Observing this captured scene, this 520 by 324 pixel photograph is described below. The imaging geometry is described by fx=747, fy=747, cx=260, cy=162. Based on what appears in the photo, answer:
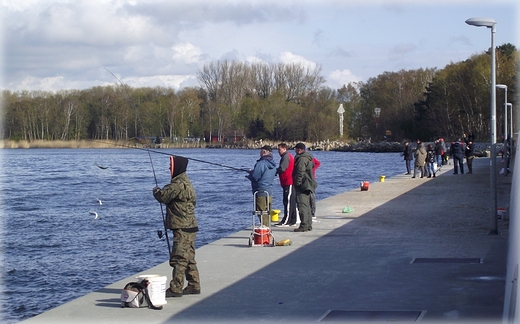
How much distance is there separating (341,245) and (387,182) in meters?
18.7

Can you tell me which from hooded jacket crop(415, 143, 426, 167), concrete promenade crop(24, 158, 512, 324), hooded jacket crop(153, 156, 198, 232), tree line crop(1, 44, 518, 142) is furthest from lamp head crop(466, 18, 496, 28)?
tree line crop(1, 44, 518, 142)

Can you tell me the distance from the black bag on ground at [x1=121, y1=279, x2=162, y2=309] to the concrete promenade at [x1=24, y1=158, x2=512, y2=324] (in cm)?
10

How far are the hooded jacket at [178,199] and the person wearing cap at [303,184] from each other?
568 cm

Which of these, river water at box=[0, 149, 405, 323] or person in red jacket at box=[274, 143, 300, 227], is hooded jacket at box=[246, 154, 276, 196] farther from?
person in red jacket at box=[274, 143, 300, 227]

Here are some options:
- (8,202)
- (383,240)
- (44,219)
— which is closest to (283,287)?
(383,240)

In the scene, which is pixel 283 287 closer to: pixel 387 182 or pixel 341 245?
pixel 341 245

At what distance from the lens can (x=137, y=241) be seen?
68.4 feet

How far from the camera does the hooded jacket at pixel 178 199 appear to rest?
938cm

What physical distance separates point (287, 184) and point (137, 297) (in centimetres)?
779

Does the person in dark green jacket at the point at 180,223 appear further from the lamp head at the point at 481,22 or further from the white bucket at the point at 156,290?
the lamp head at the point at 481,22

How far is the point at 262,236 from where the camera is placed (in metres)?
13.6

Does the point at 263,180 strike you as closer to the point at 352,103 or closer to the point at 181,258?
the point at 181,258

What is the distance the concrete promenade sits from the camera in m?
8.56

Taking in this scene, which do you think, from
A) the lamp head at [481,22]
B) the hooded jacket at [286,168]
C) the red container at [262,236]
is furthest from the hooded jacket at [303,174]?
the lamp head at [481,22]
